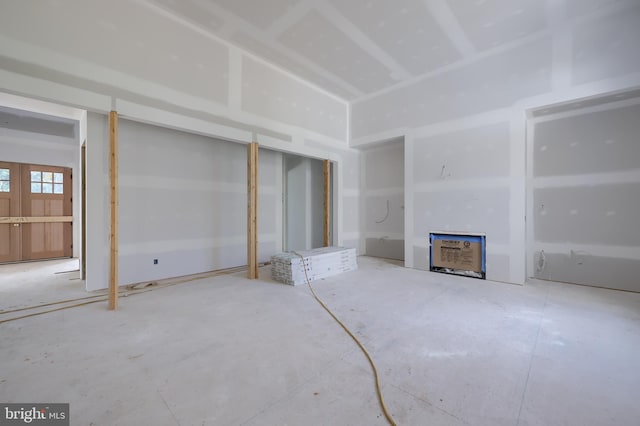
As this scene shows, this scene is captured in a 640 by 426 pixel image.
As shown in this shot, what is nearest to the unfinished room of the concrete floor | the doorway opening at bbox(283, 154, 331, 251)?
the concrete floor

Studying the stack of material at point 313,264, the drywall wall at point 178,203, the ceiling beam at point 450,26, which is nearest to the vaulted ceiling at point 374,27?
the ceiling beam at point 450,26

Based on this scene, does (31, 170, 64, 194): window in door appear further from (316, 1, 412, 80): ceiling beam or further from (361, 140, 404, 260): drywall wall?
(361, 140, 404, 260): drywall wall

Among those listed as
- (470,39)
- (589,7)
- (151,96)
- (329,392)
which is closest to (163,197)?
(151,96)

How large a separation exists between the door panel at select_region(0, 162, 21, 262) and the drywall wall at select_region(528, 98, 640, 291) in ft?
35.2

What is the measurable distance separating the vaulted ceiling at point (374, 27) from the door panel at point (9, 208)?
5.55 metres

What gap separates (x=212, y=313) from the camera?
3129mm

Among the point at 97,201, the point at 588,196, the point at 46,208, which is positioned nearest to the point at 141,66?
the point at 97,201

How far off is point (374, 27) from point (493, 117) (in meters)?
2.53

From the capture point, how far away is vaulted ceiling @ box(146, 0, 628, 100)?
3.60 metres

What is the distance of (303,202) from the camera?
284 inches

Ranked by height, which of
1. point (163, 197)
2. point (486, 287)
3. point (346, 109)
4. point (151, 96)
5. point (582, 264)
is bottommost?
point (486, 287)

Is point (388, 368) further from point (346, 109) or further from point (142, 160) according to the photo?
point (346, 109)

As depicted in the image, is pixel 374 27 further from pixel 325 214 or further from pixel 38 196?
pixel 38 196

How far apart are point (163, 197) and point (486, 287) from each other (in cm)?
555
